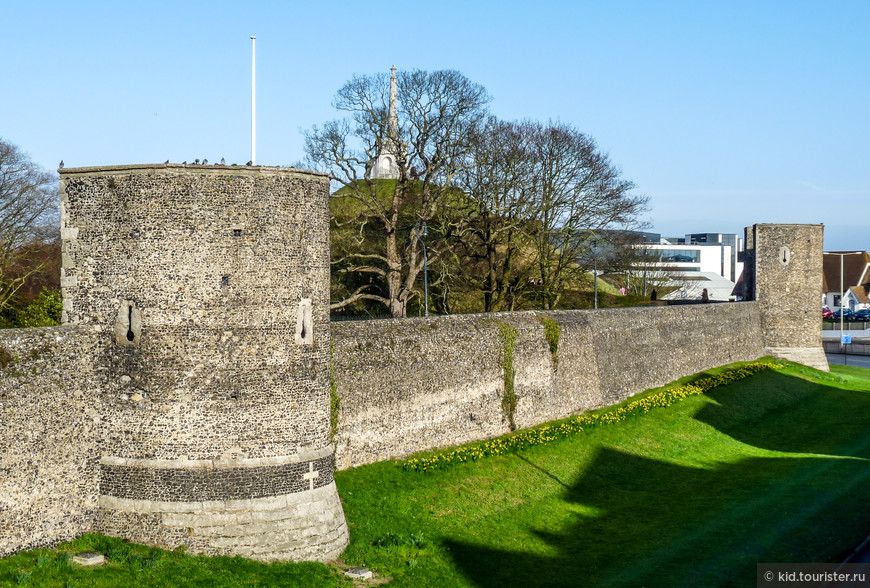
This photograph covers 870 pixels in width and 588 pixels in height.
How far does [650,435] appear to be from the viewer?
100 feet

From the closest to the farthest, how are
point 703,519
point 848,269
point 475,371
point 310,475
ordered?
point 310,475, point 703,519, point 475,371, point 848,269

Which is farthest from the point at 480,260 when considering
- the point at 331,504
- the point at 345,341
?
the point at 331,504

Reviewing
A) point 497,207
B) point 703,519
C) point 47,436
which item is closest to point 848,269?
point 497,207

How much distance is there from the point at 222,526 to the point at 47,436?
10.7 feet

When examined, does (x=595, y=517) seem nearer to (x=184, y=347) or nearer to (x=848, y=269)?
(x=184, y=347)

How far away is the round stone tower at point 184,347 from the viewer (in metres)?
16.1

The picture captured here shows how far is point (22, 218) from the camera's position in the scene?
133 feet

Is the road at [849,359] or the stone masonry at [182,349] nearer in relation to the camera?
the stone masonry at [182,349]

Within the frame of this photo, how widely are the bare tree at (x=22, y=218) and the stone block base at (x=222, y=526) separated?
25566 millimetres

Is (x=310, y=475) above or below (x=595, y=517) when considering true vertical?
above

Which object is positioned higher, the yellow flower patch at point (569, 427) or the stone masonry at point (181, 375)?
the stone masonry at point (181, 375)

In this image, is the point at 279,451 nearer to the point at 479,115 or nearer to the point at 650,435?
the point at 650,435

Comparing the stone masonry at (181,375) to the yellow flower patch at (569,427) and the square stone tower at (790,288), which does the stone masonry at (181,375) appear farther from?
the square stone tower at (790,288)

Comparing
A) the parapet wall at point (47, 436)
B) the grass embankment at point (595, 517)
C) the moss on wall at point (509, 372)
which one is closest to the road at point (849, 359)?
the grass embankment at point (595, 517)
